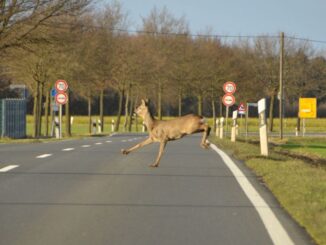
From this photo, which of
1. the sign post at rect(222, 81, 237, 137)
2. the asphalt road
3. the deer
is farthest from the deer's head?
the sign post at rect(222, 81, 237, 137)

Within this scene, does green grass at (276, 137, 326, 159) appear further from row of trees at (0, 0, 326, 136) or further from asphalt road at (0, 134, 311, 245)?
asphalt road at (0, 134, 311, 245)

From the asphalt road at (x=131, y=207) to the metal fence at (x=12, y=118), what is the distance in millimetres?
25312

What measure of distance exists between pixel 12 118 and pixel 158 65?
20134 millimetres

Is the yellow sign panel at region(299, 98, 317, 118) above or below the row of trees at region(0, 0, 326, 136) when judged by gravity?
below

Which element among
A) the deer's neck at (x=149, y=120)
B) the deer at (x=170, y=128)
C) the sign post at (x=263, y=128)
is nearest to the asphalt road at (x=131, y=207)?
the deer at (x=170, y=128)

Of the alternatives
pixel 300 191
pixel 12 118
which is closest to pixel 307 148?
pixel 12 118

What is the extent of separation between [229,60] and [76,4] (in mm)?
31192

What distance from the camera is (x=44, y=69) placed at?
41844 millimetres

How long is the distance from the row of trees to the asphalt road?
2438 cm

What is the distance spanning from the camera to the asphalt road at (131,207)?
6.58 meters

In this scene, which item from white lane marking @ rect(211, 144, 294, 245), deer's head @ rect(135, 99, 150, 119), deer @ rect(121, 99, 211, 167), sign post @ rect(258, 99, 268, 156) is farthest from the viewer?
sign post @ rect(258, 99, 268, 156)

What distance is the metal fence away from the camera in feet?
Answer: 126

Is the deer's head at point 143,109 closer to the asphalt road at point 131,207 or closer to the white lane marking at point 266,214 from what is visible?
the asphalt road at point 131,207

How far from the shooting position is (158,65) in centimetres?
5784
